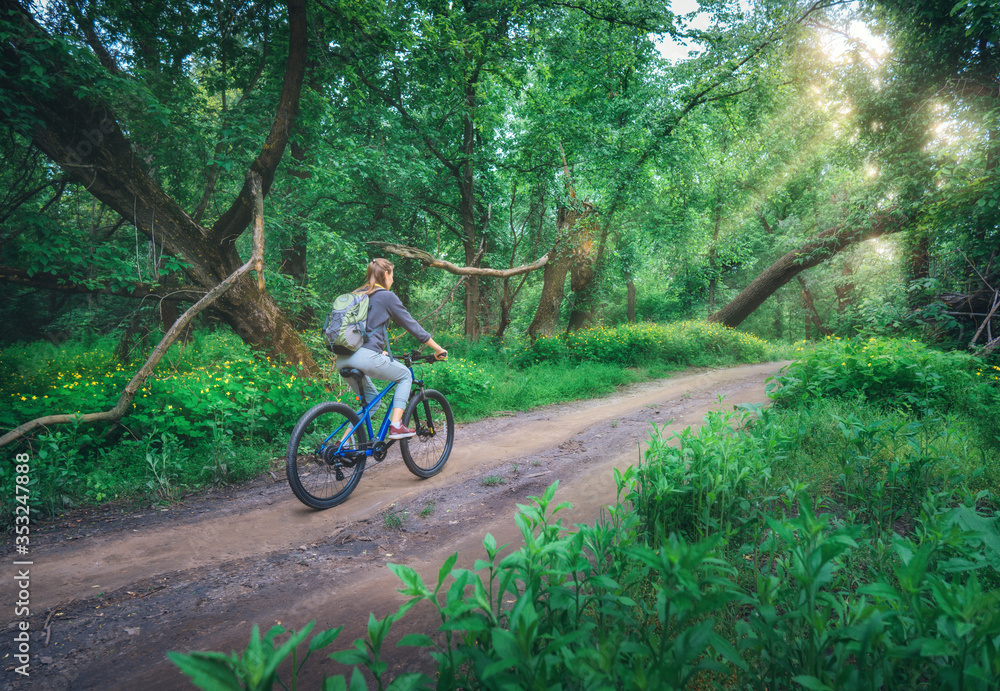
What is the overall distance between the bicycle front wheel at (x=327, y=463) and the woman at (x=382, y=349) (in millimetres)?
379

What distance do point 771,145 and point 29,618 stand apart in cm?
2171

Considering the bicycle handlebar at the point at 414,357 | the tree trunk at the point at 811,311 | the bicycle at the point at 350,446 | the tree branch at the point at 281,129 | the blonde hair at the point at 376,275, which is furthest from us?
the tree trunk at the point at 811,311

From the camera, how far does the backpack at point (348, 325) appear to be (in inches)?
169

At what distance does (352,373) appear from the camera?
454 cm

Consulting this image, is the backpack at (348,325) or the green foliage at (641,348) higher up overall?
the backpack at (348,325)

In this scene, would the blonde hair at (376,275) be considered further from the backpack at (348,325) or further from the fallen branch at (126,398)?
the fallen branch at (126,398)

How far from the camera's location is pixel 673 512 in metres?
3.03

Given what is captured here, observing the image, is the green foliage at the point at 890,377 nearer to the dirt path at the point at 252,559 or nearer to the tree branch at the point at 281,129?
the dirt path at the point at 252,559

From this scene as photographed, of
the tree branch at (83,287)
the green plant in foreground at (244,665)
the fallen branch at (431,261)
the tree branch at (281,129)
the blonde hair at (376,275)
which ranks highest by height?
the tree branch at (281,129)

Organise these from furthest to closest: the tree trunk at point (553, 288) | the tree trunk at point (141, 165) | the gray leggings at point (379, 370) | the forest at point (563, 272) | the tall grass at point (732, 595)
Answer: the tree trunk at point (553, 288) → the tree trunk at point (141, 165) → the gray leggings at point (379, 370) → the forest at point (563, 272) → the tall grass at point (732, 595)

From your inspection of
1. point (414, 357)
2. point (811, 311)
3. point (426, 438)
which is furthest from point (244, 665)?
point (811, 311)

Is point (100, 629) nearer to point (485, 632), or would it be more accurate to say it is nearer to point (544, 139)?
point (485, 632)

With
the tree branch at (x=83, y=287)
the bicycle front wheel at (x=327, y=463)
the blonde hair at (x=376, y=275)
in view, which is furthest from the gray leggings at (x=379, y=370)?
the tree branch at (x=83, y=287)

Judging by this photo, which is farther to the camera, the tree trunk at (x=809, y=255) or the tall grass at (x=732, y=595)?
the tree trunk at (x=809, y=255)
